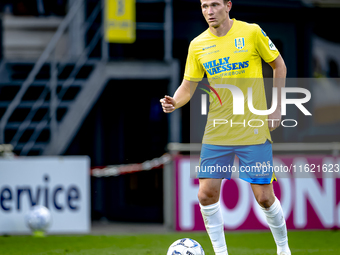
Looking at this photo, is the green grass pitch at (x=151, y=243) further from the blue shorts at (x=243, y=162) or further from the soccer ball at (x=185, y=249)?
the blue shorts at (x=243, y=162)

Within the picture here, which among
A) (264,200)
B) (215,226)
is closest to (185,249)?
(215,226)

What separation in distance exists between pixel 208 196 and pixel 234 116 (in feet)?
2.23

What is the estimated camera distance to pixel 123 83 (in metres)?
11.1

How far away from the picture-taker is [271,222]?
484 cm

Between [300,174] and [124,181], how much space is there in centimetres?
384

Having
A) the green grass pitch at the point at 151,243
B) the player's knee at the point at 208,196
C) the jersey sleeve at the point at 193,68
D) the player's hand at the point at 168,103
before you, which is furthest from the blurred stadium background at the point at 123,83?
the player's hand at the point at 168,103

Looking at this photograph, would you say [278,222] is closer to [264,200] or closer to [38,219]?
[264,200]

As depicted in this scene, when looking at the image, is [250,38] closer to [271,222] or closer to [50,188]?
[271,222]

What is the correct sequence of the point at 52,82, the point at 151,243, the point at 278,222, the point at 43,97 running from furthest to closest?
the point at 43,97 → the point at 52,82 → the point at 151,243 → the point at 278,222

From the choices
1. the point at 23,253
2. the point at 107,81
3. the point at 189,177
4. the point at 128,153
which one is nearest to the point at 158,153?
the point at 128,153

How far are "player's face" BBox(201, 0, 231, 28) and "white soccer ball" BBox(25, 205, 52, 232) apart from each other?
4.19 metres

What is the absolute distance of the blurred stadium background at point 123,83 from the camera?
9773 mm

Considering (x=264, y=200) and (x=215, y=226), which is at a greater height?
(x=264, y=200)

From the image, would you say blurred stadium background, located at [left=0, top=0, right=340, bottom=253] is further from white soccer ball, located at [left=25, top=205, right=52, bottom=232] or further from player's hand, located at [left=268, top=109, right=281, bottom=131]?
player's hand, located at [left=268, top=109, right=281, bottom=131]
